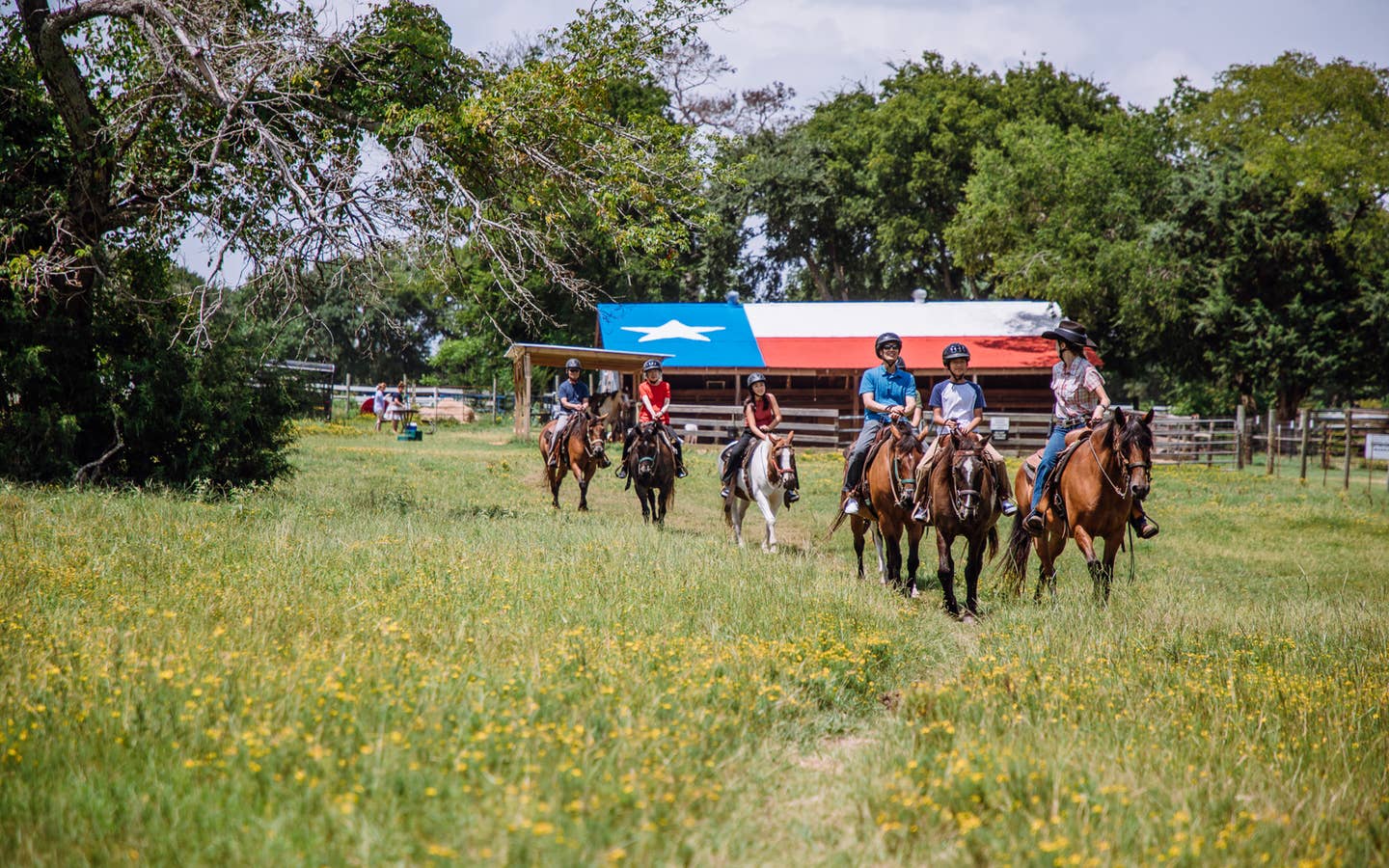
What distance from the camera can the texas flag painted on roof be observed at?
35625 millimetres

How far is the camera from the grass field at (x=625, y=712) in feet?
11.8

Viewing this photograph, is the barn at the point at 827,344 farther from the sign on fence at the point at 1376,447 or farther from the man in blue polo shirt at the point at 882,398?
the man in blue polo shirt at the point at 882,398

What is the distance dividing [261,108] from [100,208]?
237 cm

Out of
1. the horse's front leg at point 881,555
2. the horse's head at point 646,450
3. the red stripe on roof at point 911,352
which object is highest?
the red stripe on roof at point 911,352

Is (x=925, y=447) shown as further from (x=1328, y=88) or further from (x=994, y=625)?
(x=1328, y=88)

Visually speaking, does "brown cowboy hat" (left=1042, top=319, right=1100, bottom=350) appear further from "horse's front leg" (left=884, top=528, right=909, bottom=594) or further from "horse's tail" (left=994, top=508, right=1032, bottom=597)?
"horse's front leg" (left=884, top=528, right=909, bottom=594)

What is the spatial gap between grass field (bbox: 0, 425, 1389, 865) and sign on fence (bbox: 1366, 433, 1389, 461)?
16.6 m

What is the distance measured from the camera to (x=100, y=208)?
12.2 metres

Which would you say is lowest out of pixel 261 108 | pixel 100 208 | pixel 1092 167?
pixel 100 208

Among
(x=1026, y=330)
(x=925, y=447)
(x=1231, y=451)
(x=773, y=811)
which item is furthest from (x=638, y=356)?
(x=773, y=811)

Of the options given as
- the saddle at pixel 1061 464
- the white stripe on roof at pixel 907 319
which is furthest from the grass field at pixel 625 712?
the white stripe on roof at pixel 907 319

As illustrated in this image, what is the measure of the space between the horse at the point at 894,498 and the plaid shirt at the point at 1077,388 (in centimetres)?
160

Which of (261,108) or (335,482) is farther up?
(261,108)

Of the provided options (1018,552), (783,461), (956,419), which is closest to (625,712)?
(956,419)
